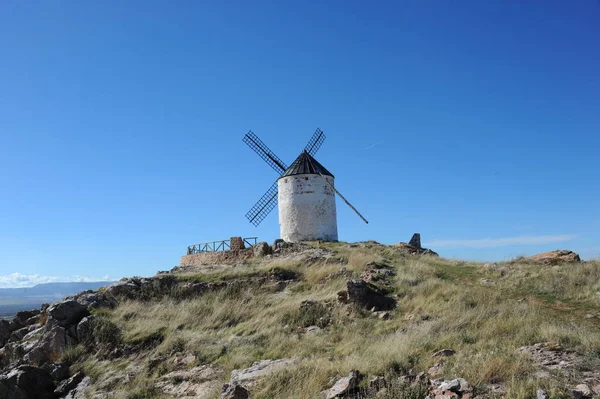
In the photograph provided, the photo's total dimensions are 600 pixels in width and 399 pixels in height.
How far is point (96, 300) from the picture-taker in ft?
50.0

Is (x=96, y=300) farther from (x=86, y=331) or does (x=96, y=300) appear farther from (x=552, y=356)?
(x=552, y=356)

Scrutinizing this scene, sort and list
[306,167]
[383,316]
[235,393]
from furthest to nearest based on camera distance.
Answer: [306,167] → [383,316] → [235,393]

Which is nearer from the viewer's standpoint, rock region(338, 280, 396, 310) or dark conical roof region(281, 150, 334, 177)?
rock region(338, 280, 396, 310)

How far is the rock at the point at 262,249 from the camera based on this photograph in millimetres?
22938

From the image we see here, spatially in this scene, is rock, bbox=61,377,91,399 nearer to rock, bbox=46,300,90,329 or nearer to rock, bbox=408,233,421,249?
rock, bbox=46,300,90,329

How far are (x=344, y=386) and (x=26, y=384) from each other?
24.9 ft

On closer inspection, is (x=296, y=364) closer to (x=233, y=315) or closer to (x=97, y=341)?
(x=233, y=315)

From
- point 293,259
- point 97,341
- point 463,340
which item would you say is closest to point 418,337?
point 463,340

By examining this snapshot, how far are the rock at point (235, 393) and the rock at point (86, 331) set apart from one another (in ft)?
21.4

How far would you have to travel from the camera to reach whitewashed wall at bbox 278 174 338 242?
89.1 ft

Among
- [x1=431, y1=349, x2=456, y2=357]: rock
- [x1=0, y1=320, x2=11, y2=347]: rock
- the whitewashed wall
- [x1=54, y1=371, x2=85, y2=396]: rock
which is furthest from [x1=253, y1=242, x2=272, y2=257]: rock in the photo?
[x1=431, y1=349, x2=456, y2=357]: rock

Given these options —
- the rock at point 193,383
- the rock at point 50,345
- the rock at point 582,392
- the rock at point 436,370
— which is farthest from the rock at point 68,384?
the rock at point 582,392

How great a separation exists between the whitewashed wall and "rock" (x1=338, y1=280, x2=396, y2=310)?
1395 cm

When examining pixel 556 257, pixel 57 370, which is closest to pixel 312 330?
pixel 57 370
